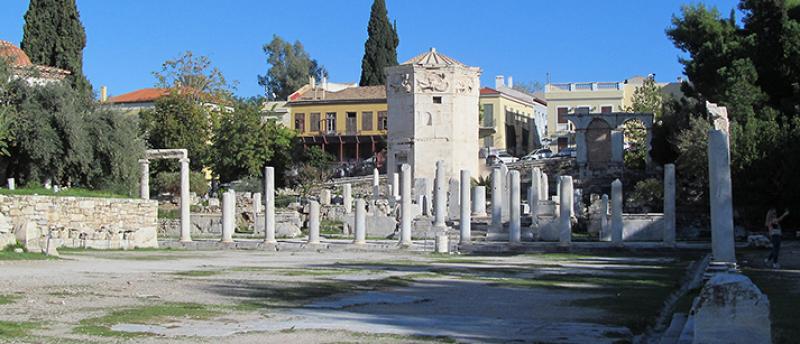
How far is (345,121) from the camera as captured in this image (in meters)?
91.2

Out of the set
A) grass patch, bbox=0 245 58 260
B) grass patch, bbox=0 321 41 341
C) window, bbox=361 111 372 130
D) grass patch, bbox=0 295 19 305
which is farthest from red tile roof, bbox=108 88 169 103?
grass patch, bbox=0 321 41 341

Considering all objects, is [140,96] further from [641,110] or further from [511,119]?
[641,110]

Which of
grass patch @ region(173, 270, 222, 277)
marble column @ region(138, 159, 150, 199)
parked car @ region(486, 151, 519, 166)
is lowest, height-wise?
grass patch @ region(173, 270, 222, 277)

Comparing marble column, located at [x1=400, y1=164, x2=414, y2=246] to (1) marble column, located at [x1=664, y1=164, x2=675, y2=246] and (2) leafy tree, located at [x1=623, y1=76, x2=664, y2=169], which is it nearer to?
(1) marble column, located at [x1=664, y1=164, x2=675, y2=246]

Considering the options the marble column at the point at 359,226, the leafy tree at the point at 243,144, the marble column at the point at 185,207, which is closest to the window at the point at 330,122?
the leafy tree at the point at 243,144

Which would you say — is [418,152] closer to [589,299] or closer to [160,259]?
[160,259]

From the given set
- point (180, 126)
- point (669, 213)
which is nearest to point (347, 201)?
point (180, 126)

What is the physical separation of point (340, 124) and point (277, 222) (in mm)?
41855

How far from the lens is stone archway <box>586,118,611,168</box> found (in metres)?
70.6

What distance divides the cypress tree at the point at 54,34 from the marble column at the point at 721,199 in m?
38.6

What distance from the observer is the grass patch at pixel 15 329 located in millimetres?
11086

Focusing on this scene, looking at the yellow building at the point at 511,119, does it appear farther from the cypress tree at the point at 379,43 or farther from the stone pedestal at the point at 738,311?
the stone pedestal at the point at 738,311

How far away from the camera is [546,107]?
107562 millimetres

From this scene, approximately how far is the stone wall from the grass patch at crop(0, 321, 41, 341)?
1741cm
